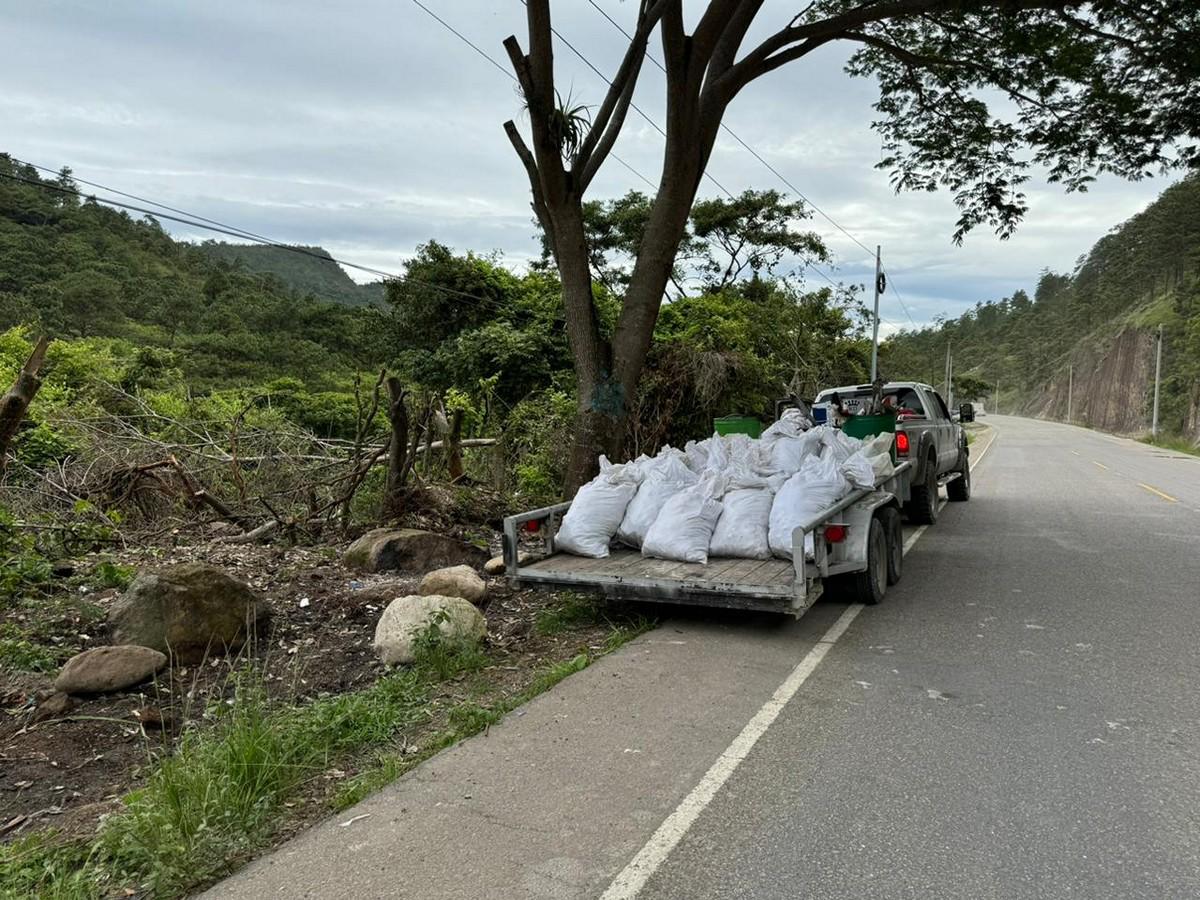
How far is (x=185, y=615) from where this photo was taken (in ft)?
18.0

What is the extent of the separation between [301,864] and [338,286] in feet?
310

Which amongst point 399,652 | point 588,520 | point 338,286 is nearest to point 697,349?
point 588,520

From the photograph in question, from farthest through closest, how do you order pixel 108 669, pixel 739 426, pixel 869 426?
pixel 739 426 → pixel 869 426 → pixel 108 669

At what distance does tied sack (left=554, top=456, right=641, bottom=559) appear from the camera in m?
6.76

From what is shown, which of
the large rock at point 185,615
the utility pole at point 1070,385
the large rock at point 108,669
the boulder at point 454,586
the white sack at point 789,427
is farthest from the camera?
the utility pole at point 1070,385

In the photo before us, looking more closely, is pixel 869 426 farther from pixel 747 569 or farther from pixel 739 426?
pixel 747 569

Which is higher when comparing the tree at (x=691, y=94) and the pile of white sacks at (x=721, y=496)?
the tree at (x=691, y=94)

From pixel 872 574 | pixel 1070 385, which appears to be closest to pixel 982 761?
pixel 872 574

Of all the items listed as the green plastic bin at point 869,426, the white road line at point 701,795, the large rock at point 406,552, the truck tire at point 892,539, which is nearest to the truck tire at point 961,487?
the green plastic bin at point 869,426

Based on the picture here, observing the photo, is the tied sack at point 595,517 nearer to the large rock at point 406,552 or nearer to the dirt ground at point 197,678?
the dirt ground at point 197,678

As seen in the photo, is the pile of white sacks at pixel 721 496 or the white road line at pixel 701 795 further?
the pile of white sacks at pixel 721 496

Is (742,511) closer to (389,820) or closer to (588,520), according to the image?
(588,520)

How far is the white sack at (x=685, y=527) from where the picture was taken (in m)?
6.36

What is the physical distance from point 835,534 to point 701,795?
304 cm
